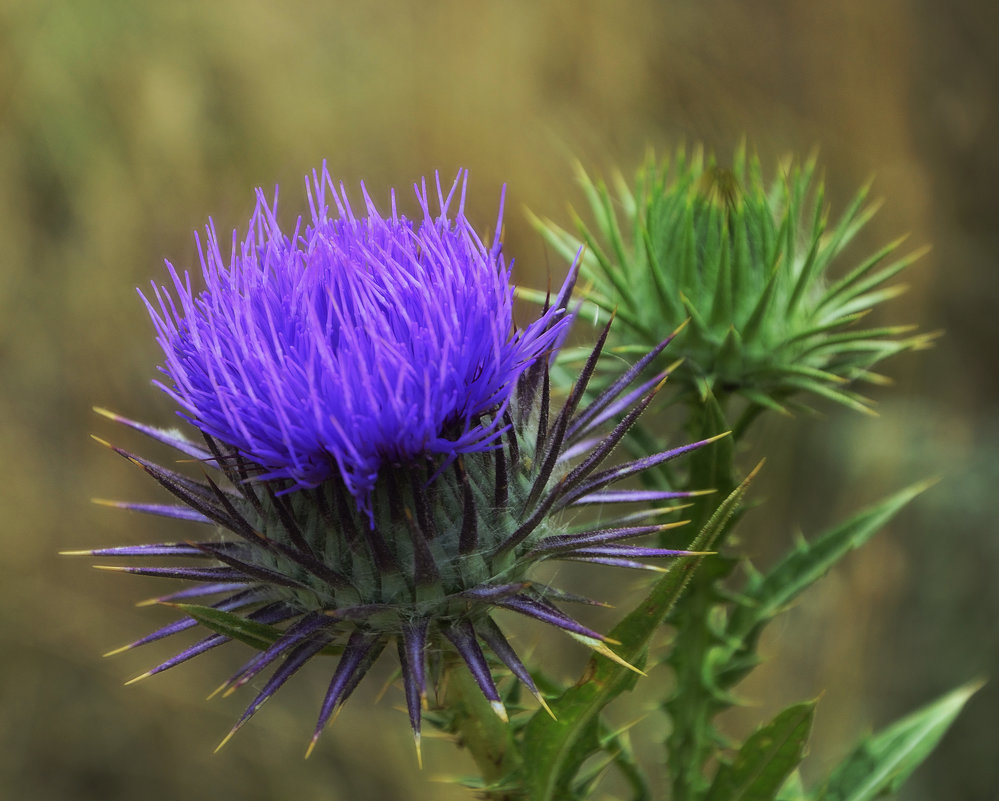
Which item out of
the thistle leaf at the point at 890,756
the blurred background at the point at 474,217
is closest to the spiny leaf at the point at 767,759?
the thistle leaf at the point at 890,756

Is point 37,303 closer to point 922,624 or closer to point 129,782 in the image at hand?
point 129,782

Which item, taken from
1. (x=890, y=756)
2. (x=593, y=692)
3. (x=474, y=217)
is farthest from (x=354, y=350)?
(x=474, y=217)

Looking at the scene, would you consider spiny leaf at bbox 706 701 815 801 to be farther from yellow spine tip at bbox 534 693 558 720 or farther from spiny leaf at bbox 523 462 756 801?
yellow spine tip at bbox 534 693 558 720

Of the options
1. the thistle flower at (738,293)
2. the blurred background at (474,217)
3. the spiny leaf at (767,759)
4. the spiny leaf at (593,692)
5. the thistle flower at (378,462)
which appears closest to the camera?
the thistle flower at (378,462)

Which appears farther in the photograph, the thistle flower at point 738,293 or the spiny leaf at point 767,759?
the thistle flower at point 738,293

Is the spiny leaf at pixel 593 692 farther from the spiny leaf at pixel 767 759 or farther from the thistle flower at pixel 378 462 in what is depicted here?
the spiny leaf at pixel 767 759

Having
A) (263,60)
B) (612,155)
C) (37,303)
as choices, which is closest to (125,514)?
(37,303)

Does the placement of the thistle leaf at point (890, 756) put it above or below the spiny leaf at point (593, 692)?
below

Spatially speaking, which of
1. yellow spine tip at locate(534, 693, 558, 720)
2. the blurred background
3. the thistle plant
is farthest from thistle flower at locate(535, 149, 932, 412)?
the blurred background
